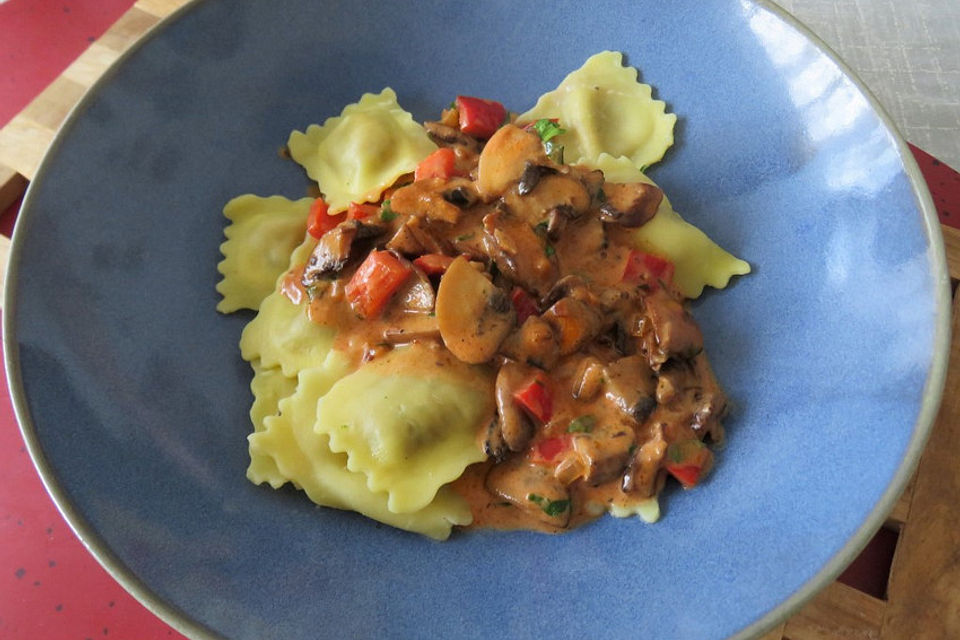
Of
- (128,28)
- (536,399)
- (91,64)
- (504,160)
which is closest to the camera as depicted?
(536,399)

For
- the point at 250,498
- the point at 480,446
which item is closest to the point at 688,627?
the point at 480,446

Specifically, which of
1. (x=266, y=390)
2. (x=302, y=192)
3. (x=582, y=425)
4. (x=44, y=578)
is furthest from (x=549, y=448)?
(x=44, y=578)

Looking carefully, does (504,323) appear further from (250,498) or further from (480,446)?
(250,498)

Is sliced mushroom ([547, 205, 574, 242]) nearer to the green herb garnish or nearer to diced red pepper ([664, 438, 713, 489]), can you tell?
the green herb garnish

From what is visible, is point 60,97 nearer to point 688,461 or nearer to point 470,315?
point 470,315

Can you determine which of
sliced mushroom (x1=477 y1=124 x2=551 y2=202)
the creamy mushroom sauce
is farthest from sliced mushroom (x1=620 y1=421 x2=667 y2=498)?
sliced mushroom (x1=477 y1=124 x2=551 y2=202)
